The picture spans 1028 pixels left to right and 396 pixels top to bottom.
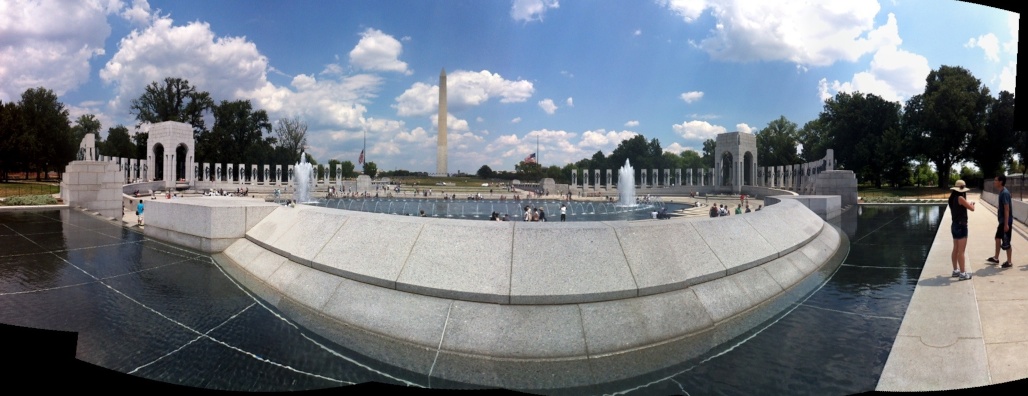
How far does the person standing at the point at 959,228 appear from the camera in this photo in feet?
20.7

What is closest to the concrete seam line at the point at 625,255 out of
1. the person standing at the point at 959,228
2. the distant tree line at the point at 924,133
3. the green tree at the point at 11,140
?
the person standing at the point at 959,228

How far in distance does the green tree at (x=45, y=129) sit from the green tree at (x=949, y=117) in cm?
8497

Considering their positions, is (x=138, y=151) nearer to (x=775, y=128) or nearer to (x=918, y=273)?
(x=918, y=273)

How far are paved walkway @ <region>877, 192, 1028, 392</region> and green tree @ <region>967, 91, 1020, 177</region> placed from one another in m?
54.4

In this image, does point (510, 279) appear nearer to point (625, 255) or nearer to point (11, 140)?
point (625, 255)

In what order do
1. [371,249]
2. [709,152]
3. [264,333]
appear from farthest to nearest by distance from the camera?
1. [709,152]
2. [371,249]
3. [264,333]

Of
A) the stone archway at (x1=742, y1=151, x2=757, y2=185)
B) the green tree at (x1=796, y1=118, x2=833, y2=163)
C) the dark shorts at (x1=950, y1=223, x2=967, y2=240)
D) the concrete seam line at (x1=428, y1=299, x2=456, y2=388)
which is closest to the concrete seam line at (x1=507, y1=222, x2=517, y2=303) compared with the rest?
the concrete seam line at (x1=428, y1=299, x2=456, y2=388)

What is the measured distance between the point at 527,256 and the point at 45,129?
62073 mm

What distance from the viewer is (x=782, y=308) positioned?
18.4ft

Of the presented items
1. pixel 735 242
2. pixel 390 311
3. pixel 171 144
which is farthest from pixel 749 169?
pixel 171 144

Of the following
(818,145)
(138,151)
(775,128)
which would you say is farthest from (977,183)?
(138,151)

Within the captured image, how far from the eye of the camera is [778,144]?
269 ft

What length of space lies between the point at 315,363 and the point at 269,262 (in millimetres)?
3789

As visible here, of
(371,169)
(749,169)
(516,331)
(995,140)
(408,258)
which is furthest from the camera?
(371,169)
